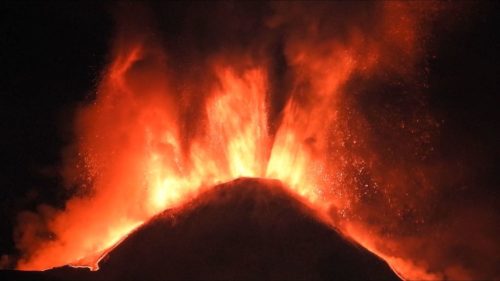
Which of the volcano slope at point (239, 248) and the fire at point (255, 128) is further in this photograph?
the fire at point (255, 128)

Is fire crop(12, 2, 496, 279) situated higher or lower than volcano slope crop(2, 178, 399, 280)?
higher

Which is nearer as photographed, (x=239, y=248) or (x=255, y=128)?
(x=239, y=248)

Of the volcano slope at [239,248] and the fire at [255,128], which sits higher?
the fire at [255,128]

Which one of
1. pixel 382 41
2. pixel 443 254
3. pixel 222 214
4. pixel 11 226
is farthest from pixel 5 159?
pixel 443 254

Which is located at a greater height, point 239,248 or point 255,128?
point 255,128

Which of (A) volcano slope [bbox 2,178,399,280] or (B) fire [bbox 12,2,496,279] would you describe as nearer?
(A) volcano slope [bbox 2,178,399,280]
